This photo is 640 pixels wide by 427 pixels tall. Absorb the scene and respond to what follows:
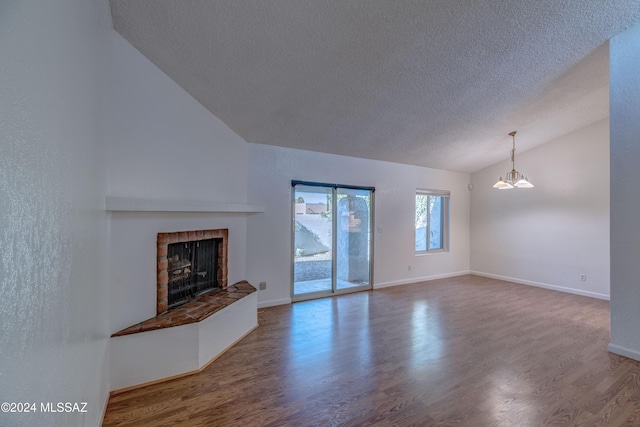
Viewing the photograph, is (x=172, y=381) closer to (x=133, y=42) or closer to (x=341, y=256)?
(x=133, y=42)

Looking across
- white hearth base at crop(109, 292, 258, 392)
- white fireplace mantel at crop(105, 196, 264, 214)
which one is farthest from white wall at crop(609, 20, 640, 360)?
white fireplace mantel at crop(105, 196, 264, 214)

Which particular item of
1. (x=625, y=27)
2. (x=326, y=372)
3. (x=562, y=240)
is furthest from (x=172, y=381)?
(x=562, y=240)

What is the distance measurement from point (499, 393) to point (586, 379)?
34.1 inches

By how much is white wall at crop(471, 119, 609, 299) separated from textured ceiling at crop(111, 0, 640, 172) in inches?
44.2

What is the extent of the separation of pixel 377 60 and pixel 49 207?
2.55m

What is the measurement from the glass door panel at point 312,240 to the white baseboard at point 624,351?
11.1 feet

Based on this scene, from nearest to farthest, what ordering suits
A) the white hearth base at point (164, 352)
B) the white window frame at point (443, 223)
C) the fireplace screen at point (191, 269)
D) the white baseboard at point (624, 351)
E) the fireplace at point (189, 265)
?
1. the white hearth base at point (164, 352)
2. the fireplace at point (189, 265)
3. the white baseboard at point (624, 351)
4. the fireplace screen at point (191, 269)
5. the white window frame at point (443, 223)

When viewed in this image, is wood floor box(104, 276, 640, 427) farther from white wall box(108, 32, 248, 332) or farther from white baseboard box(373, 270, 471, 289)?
white baseboard box(373, 270, 471, 289)

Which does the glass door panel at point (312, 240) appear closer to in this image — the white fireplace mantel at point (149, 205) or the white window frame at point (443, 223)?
the white fireplace mantel at point (149, 205)

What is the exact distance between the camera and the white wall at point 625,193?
2551 millimetres

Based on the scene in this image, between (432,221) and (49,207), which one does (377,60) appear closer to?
(49,207)

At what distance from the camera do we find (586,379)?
2.26 metres

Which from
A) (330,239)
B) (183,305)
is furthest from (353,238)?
(183,305)

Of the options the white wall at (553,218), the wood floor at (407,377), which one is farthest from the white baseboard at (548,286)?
the wood floor at (407,377)
